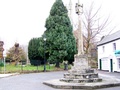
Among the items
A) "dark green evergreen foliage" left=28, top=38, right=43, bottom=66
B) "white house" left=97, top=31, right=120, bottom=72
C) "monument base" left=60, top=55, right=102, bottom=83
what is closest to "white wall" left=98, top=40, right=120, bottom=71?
"white house" left=97, top=31, right=120, bottom=72

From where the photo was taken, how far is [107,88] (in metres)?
14.2

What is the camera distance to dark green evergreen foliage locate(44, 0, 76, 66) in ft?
125

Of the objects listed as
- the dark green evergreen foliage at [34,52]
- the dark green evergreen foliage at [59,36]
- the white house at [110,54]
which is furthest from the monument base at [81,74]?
the dark green evergreen foliage at [34,52]

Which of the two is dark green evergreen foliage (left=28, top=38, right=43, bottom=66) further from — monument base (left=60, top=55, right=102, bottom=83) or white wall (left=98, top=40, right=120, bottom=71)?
monument base (left=60, top=55, right=102, bottom=83)

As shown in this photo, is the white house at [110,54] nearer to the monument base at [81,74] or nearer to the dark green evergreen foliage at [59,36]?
the dark green evergreen foliage at [59,36]

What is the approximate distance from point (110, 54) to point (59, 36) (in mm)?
8911

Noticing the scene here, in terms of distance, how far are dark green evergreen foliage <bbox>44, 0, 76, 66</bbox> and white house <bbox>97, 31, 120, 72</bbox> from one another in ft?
17.2

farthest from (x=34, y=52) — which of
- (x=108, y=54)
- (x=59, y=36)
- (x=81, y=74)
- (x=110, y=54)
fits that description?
(x=81, y=74)

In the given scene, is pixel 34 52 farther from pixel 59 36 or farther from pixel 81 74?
pixel 81 74

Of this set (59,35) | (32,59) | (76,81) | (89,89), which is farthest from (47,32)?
(89,89)

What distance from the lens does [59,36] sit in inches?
1533

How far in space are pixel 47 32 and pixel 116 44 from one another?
12200 millimetres

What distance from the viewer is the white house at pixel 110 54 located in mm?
33250

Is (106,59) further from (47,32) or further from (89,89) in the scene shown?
(89,89)
